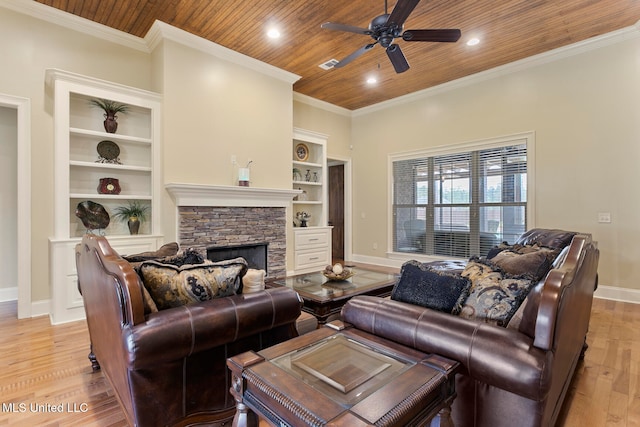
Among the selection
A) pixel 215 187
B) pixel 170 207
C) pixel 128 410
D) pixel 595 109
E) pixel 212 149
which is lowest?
pixel 128 410

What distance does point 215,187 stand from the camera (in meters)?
4.18

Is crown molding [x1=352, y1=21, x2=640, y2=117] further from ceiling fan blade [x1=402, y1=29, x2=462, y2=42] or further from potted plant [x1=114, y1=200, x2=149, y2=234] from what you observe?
potted plant [x1=114, y1=200, x2=149, y2=234]

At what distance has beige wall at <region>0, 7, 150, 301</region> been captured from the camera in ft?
11.2

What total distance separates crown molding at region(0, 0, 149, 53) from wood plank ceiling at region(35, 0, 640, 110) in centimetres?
8

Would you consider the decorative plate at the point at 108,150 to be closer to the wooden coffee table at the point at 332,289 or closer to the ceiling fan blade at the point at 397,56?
the wooden coffee table at the point at 332,289

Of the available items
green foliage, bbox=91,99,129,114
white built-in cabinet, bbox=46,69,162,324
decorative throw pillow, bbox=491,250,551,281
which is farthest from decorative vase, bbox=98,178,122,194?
decorative throw pillow, bbox=491,250,551,281

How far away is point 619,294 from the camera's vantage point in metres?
4.05

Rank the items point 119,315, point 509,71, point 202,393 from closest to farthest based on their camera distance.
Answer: point 119,315 < point 202,393 < point 509,71

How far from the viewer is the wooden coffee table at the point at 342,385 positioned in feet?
3.23

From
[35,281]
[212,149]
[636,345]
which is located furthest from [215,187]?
[636,345]

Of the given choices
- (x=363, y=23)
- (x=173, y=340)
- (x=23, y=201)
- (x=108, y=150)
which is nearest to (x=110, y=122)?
(x=108, y=150)

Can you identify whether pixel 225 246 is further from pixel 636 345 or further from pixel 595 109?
pixel 595 109

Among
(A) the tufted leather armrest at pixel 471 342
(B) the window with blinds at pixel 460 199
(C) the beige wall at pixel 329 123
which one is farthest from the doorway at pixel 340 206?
(A) the tufted leather armrest at pixel 471 342

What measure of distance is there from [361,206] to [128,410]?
19.5ft
